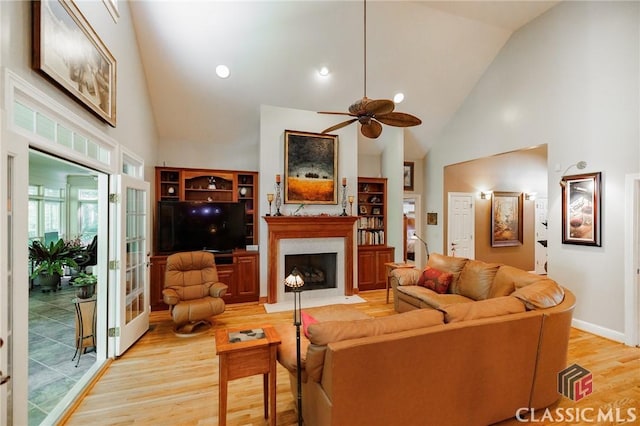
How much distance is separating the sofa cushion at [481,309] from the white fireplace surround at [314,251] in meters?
3.15

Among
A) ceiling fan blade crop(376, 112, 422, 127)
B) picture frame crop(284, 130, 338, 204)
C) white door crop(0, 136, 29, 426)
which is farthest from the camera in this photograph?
picture frame crop(284, 130, 338, 204)

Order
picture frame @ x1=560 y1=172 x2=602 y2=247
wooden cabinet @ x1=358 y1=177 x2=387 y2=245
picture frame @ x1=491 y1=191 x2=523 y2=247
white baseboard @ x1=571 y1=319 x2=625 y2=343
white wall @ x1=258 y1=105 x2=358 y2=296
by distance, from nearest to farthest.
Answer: white baseboard @ x1=571 y1=319 x2=625 y2=343
picture frame @ x1=560 y1=172 x2=602 y2=247
white wall @ x1=258 y1=105 x2=358 y2=296
wooden cabinet @ x1=358 y1=177 x2=387 y2=245
picture frame @ x1=491 y1=191 x2=523 y2=247

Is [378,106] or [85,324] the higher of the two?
[378,106]

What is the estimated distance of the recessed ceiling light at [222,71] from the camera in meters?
4.23

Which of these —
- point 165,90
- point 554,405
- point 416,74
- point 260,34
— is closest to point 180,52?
point 165,90

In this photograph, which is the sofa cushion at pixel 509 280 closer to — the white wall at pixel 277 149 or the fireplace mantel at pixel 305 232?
the fireplace mantel at pixel 305 232

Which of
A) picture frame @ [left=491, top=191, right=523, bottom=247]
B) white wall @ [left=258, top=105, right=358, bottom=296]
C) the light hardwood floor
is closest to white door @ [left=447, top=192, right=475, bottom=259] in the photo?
picture frame @ [left=491, top=191, right=523, bottom=247]

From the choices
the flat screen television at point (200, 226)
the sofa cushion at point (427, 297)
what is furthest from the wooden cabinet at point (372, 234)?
the flat screen television at point (200, 226)

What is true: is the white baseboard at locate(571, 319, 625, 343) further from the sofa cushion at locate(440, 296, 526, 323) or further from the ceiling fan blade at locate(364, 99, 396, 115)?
the ceiling fan blade at locate(364, 99, 396, 115)

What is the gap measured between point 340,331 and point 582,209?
4120 millimetres

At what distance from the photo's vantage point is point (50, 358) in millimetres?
2865

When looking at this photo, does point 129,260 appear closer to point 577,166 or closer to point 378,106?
point 378,106

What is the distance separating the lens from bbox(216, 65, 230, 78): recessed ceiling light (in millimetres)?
4234

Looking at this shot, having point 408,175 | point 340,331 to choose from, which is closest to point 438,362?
point 340,331
